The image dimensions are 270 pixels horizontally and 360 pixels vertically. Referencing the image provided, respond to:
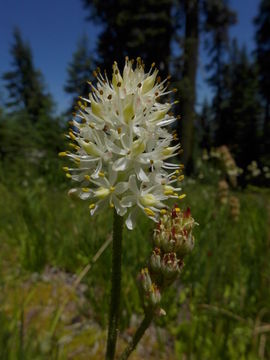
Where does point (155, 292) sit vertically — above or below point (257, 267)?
above

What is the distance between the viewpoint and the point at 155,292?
95 centimetres

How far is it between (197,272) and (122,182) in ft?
5.81

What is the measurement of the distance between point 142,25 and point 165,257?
57.1 feet

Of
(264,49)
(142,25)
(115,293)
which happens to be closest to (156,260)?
(115,293)

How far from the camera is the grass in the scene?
204 cm

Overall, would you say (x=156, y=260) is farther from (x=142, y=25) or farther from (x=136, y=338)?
(x=142, y=25)

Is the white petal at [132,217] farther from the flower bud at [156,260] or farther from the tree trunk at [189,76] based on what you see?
the tree trunk at [189,76]

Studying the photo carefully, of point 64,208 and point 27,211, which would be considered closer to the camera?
point 27,211

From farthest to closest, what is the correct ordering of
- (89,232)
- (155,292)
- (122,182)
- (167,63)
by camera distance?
1. (167,63)
2. (89,232)
3. (122,182)
4. (155,292)

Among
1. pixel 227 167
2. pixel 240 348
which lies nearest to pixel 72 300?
pixel 240 348

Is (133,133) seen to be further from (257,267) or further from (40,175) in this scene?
(40,175)

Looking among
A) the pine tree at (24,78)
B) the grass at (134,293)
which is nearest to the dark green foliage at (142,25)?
the grass at (134,293)

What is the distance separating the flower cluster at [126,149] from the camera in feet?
3.42

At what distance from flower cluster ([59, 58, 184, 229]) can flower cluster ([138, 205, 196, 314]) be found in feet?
0.21
